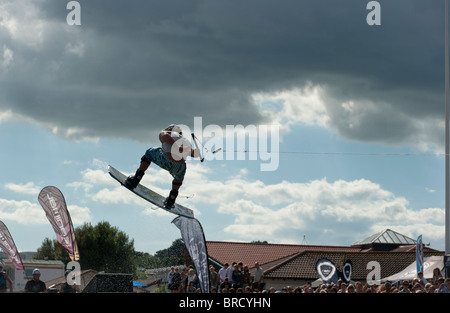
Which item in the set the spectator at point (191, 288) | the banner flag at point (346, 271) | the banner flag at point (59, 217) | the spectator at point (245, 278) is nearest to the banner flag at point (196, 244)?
the spectator at point (191, 288)

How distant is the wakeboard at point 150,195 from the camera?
53.8 ft

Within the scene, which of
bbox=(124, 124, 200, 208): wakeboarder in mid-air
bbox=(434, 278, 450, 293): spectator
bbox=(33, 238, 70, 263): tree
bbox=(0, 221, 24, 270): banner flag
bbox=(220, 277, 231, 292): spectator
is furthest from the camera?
bbox=(33, 238, 70, 263): tree

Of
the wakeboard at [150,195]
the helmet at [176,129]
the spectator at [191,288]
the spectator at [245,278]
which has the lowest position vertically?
the spectator at [191,288]

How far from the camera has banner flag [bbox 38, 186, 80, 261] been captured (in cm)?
2131

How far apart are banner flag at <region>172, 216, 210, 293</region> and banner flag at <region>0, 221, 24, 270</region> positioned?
432 inches

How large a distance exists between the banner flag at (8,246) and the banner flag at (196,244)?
36.0 feet

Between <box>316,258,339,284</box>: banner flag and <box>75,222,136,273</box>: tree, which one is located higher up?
<box>75,222,136,273</box>: tree

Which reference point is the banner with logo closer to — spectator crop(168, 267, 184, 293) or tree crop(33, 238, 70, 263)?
spectator crop(168, 267, 184, 293)

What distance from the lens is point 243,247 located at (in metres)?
60.6

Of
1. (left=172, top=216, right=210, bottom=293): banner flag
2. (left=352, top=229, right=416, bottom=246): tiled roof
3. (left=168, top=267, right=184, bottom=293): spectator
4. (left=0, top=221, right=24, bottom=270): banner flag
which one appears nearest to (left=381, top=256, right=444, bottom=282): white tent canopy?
(left=168, top=267, right=184, bottom=293): spectator

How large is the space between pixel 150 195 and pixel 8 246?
12.2 metres

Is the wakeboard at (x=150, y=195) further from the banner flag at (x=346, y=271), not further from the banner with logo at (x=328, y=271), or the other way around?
the banner flag at (x=346, y=271)
